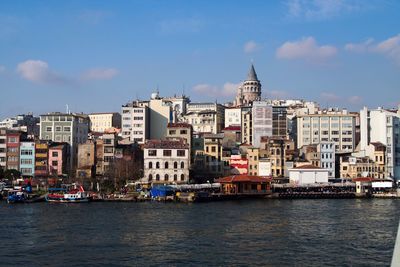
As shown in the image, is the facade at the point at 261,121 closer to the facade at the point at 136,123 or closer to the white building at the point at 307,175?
the facade at the point at 136,123

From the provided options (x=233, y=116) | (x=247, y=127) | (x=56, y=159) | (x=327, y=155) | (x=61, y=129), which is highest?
(x=233, y=116)

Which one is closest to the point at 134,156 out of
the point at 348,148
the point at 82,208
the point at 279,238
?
the point at 82,208

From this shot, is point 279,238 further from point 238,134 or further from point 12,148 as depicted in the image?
point 238,134

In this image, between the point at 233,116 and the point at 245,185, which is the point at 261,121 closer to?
the point at 233,116

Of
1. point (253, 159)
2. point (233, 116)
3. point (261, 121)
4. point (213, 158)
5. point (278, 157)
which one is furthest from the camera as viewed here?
point (233, 116)

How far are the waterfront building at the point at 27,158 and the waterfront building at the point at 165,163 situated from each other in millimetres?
16319

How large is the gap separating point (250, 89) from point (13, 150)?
8248cm

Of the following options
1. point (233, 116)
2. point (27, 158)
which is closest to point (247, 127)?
point (233, 116)

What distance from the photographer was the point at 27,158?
3177 inches

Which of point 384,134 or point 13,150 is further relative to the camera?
point 384,134

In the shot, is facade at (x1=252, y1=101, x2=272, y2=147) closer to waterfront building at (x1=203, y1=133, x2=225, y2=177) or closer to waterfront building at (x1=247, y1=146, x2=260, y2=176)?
waterfront building at (x1=247, y1=146, x2=260, y2=176)

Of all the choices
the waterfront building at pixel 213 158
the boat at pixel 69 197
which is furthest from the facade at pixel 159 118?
the boat at pixel 69 197

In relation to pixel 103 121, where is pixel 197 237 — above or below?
below

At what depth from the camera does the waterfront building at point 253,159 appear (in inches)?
3349
